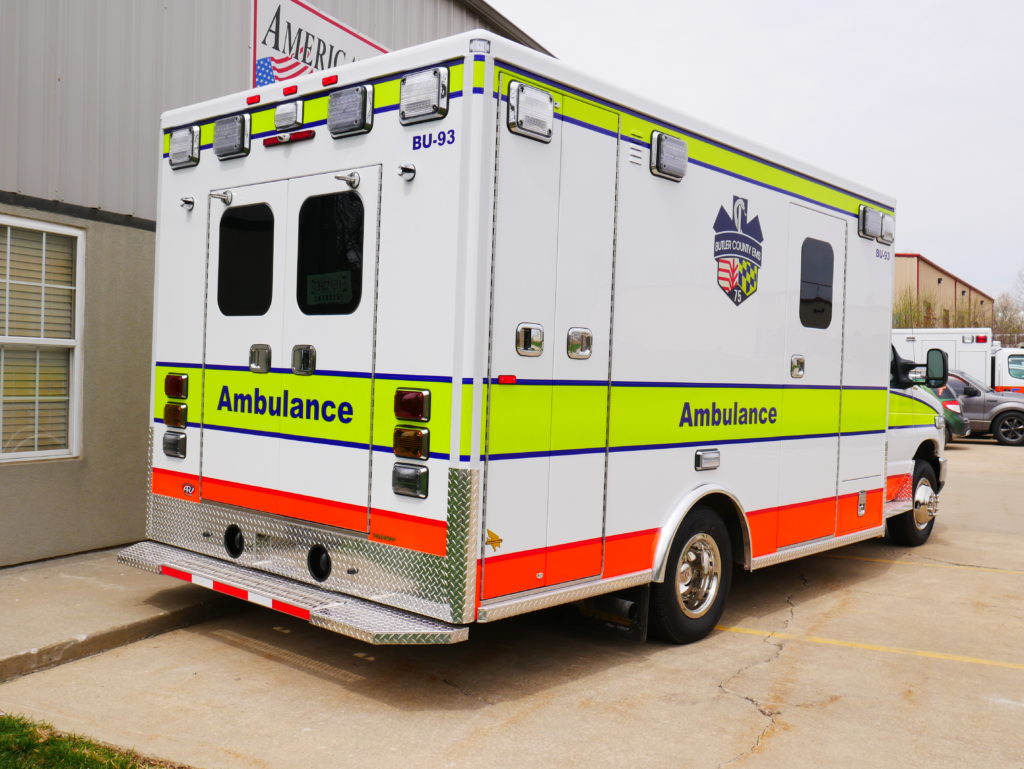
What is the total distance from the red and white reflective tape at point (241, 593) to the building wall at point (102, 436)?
192 cm

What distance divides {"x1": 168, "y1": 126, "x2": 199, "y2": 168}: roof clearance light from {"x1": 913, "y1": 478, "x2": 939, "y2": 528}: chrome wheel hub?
6.70m

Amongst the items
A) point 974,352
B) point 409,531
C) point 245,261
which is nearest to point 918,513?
point 409,531

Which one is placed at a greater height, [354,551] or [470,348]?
[470,348]

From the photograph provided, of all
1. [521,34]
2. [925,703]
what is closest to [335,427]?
[925,703]

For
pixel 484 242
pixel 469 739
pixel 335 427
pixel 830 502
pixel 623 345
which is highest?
pixel 484 242

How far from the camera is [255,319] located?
5352 mm

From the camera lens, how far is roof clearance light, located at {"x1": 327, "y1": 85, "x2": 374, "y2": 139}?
189 inches

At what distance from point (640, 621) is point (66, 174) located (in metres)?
4.96

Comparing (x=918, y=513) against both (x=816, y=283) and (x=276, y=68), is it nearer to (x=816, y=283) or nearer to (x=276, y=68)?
(x=816, y=283)

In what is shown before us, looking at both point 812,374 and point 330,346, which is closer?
point 330,346

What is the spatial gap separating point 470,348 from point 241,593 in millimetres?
1829

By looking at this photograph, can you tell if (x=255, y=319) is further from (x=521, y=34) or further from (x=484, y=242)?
(x=521, y=34)

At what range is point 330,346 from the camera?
16.3ft

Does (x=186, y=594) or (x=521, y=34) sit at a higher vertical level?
(x=521, y=34)
